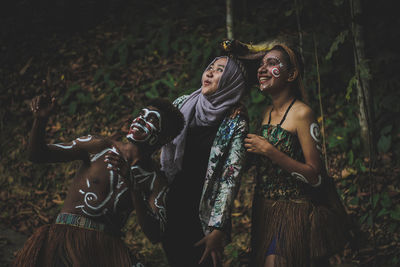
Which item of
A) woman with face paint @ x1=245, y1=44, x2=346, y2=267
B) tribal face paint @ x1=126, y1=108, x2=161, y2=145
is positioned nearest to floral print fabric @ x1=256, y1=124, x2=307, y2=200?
woman with face paint @ x1=245, y1=44, x2=346, y2=267

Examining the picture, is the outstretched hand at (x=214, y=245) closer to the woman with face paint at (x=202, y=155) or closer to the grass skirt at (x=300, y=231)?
the woman with face paint at (x=202, y=155)

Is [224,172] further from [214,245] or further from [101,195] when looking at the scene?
[101,195]

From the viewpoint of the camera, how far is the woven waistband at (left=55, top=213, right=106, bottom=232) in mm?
2289

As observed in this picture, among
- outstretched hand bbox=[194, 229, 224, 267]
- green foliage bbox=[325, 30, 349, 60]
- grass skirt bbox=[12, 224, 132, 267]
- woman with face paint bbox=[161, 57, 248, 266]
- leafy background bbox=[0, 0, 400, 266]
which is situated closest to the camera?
grass skirt bbox=[12, 224, 132, 267]

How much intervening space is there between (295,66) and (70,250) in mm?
1839

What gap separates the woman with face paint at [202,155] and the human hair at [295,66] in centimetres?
34

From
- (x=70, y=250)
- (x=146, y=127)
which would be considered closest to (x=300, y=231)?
(x=146, y=127)

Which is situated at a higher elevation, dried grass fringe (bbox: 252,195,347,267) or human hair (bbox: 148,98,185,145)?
human hair (bbox: 148,98,185,145)

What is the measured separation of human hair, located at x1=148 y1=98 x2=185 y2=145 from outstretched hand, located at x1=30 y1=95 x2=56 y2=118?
2.00 feet

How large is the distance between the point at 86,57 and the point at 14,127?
78.0 inches

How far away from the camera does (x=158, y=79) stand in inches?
284

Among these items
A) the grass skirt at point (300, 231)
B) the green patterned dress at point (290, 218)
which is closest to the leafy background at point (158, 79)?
the green patterned dress at point (290, 218)

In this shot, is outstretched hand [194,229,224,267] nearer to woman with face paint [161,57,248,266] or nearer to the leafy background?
woman with face paint [161,57,248,266]

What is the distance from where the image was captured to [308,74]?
6.23 m
